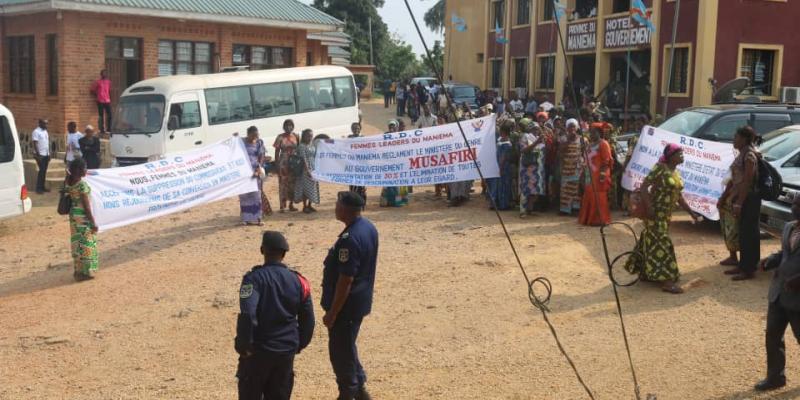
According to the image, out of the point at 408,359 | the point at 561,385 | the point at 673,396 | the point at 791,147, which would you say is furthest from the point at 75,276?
the point at 791,147

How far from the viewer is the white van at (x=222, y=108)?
18219 millimetres

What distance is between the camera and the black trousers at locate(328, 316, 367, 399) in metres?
5.97

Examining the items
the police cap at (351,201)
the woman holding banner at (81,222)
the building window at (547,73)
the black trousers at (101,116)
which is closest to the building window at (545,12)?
the building window at (547,73)

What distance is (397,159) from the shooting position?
14555 mm

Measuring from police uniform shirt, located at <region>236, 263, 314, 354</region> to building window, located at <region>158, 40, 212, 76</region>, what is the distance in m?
20.2

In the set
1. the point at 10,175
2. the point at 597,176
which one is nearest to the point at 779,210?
the point at 597,176

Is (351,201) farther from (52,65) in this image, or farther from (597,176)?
(52,65)

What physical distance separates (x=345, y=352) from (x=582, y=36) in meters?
27.0

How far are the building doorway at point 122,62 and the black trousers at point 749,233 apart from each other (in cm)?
1849

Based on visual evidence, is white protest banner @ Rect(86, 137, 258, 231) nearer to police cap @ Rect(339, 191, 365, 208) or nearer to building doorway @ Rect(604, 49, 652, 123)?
police cap @ Rect(339, 191, 365, 208)

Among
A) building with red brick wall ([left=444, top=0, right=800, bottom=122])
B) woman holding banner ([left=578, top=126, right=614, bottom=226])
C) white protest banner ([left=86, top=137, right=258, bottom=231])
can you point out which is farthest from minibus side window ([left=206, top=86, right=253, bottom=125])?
woman holding banner ([left=578, top=126, right=614, bottom=226])

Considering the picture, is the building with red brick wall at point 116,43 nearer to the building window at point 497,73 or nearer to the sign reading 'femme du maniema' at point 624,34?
the sign reading 'femme du maniema' at point 624,34

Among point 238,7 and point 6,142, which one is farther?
point 238,7

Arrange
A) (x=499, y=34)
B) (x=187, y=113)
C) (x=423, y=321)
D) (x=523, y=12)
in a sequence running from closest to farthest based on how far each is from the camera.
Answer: (x=423, y=321)
(x=187, y=113)
(x=523, y=12)
(x=499, y=34)
